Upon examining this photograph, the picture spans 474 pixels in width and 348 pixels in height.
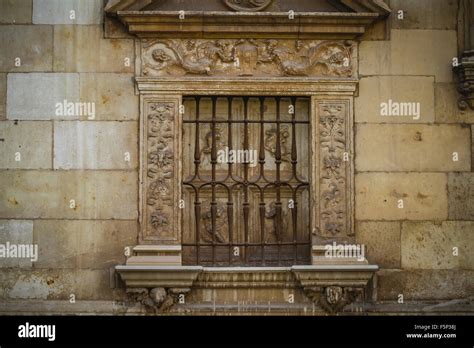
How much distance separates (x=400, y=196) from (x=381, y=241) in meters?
0.54

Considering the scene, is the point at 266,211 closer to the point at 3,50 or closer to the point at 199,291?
the point at 199,291

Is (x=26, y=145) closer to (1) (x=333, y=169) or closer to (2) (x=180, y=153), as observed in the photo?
(2) (x=180, y=153)

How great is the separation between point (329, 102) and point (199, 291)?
8.27 ft

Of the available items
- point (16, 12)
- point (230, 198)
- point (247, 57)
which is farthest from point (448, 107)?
point (16, 12)

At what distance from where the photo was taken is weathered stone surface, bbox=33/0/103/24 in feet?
37.1

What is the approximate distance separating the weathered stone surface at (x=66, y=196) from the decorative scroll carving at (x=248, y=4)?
7.07 ft

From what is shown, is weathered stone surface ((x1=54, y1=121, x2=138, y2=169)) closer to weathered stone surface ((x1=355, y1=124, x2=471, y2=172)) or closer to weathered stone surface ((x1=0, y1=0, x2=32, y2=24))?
weathered stone surface ((x1=0, y1=0, x2=32, y2=24))

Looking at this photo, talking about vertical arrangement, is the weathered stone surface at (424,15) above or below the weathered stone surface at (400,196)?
above

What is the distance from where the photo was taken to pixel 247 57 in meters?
11.3

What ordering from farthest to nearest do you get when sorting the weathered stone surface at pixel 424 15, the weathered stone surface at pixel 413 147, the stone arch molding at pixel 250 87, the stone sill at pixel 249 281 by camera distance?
the weathered stone surface at pixel 424 15 < the weathered stone surface at pixel 413 147 < the stone arch molding at pixel 250 87 < the stone sill at pixel 249 281

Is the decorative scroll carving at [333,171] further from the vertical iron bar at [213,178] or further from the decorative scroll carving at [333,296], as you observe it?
the vertical iron bar at [213,178]

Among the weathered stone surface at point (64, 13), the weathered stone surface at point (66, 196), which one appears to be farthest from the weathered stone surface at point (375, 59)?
the weathered stone surface at point (64, 13)

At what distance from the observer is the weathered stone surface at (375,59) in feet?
37.3
